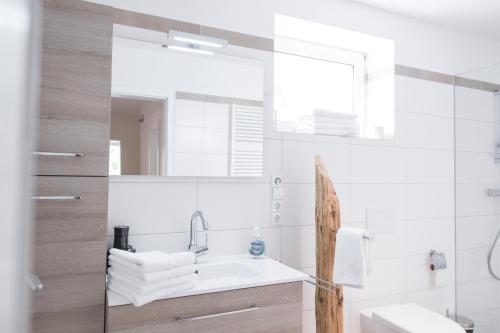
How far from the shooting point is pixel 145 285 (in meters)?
1.19

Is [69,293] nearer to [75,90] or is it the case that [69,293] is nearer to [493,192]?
[75,90]

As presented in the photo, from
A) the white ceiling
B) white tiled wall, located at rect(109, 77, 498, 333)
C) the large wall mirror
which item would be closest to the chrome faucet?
white tiled wall, located at rect(109, 77, 498, 333)

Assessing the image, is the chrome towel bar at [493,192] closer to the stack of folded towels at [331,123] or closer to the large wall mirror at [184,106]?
the stack of folded towels at [331,123]

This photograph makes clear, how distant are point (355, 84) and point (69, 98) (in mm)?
1880

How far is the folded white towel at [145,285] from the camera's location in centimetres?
119

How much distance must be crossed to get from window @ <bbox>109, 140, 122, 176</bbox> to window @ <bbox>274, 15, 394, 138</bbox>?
93 cm

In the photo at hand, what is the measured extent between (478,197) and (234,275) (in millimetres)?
1750

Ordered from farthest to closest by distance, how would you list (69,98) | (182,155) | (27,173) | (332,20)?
(332,20) → (182,155) → (69,98) → (27,173)

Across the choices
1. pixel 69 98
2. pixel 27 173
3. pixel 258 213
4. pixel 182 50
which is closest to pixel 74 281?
pixel 69 98

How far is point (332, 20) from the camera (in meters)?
2.14

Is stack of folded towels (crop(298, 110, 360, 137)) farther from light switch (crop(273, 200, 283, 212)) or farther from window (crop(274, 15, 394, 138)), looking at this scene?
light switch (crop(273, 200, 283, 212))

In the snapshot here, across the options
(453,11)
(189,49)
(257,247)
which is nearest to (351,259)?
(257,247)

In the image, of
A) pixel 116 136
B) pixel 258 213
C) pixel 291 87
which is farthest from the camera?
pixel 291 87

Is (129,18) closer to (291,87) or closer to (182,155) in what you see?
(182,155)
